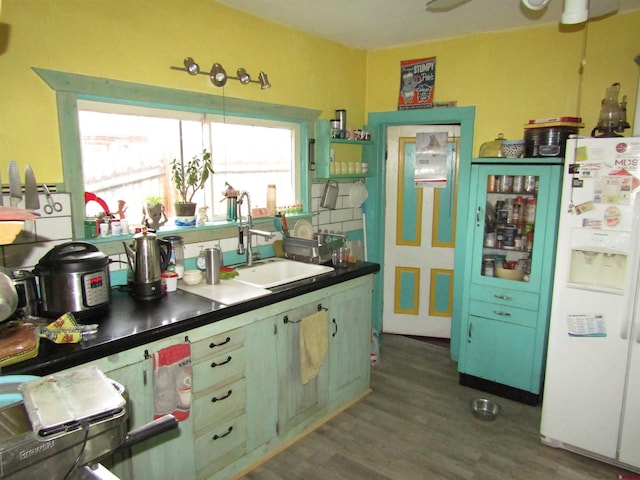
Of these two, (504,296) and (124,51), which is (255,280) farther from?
(504,296)

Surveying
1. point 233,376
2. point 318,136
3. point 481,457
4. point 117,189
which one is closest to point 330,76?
point 318,136

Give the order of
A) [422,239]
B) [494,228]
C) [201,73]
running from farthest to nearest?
[422,239]
[494,228]
[201,73]

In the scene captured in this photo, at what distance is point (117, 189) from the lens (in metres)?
2.50

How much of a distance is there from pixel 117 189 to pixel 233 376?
1.24 meters

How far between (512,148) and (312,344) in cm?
196

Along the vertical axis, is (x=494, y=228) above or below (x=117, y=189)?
below

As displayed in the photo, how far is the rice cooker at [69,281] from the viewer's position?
183 cm

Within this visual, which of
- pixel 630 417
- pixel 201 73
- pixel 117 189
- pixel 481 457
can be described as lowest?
pixel 481 457

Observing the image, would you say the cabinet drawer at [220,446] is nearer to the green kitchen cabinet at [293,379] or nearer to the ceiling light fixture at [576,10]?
the green kitchen cabinet at [293,379]

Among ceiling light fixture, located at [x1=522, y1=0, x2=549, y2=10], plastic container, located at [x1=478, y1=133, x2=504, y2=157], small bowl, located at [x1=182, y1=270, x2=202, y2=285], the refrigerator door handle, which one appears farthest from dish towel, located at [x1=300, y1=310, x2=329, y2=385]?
ceiling light fixture, located at [x1=522, y1=0, x2=549, y2=10]

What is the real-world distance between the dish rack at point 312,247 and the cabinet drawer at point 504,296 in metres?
1.06

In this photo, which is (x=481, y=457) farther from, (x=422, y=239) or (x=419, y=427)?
(x=422, y=239)

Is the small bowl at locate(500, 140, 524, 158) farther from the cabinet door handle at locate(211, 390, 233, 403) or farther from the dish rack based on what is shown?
the cabinet door handle at locate(211, 390, 233, 403)

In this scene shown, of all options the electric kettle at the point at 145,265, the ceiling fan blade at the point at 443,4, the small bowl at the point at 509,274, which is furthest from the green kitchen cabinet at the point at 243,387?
the ceiling fan blade at the point at 443,4
